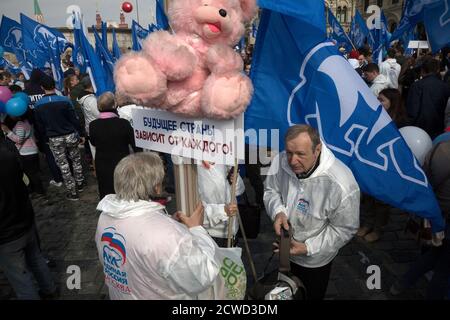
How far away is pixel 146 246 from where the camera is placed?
173cm

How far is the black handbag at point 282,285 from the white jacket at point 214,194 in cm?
86

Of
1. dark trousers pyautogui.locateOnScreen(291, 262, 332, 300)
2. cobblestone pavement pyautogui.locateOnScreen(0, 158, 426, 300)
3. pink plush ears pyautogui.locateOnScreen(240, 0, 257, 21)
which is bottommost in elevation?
cobblestone pavement pyautogui.locateOnScreen(0, 158, 426, 300)

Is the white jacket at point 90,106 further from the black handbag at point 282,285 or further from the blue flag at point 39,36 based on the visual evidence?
the black handbag at point 282,285

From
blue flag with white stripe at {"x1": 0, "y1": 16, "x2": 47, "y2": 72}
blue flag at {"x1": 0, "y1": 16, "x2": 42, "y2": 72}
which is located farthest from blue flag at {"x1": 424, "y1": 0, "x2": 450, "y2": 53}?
blue flag at {"x1": 0, "y1": 16, "x2": 42, "y2": 72}

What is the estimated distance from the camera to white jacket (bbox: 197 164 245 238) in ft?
9.97

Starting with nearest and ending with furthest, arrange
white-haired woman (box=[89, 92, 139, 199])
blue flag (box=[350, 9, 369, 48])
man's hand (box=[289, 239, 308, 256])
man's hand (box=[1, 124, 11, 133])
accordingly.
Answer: man's hand (box=[289, 239, 308, 256]) < white-haired woman (box=[89, 92, 139, 199]) < man's hand (box=[1, 124, 11, 133]) < blue flag (box=[350, 9, 369, 48])

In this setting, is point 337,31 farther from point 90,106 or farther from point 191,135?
point 191,135

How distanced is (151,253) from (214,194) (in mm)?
1371

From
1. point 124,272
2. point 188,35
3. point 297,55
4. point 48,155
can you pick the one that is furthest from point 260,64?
point 48,155

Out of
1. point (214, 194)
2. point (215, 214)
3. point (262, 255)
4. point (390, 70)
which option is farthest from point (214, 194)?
point (390, 70)

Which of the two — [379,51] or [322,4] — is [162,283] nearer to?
[322,4]

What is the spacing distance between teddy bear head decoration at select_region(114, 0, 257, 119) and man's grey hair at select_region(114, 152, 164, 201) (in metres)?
0.35

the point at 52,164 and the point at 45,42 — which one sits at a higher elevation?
the point at 45,42

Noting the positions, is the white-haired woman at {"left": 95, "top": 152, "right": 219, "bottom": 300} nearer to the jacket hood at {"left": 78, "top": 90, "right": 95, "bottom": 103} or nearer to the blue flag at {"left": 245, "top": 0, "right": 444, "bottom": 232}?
the blue flag at {"left": 245, "top": 0, "right": 444, "bottom": 232}
